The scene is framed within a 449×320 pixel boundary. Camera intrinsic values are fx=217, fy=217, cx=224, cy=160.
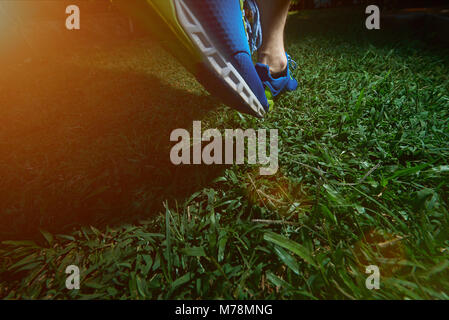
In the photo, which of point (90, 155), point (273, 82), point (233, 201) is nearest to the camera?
point (233, 201)

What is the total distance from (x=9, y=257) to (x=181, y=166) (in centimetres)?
50

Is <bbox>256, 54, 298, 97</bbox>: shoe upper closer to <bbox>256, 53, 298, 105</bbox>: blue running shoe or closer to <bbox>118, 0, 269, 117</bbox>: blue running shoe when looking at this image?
Answer: <bbox>256, 53, 298, 105</bbox>: blue running shoe

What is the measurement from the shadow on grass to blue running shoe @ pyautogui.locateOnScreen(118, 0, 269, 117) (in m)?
0.28

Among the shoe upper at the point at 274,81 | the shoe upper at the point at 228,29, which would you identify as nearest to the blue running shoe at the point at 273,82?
the shoe upper at the point at 274,81

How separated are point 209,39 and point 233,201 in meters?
0.49

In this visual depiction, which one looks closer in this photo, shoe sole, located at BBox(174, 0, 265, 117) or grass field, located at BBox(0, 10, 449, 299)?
grass field, located at BBox(0, 10, 449, 299)

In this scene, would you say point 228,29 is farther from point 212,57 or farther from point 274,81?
point 274,81

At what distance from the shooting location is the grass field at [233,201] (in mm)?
465

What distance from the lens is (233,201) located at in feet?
2.06

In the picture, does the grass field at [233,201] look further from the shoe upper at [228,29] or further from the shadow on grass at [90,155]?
the shoe upper at [228,29]

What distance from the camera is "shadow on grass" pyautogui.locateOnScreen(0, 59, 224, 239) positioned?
0.66 m

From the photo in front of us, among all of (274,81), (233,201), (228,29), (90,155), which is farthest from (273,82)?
(90,155)

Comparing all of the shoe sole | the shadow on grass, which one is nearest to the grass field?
the shadow on grass
